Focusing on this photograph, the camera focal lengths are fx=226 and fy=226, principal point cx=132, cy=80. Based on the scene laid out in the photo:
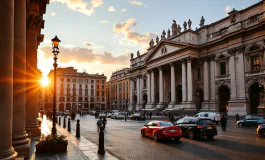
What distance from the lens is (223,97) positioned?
144ft

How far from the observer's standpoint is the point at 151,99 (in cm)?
5928

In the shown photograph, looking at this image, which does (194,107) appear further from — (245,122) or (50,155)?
(50,155)

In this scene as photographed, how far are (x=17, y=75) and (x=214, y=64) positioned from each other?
41.4 meters

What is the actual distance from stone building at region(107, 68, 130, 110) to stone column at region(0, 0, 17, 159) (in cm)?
8354

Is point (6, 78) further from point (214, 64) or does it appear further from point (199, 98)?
point (199, 98)

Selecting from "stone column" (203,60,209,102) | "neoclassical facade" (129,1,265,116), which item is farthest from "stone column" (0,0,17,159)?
"stone column" (203,60,209,102)

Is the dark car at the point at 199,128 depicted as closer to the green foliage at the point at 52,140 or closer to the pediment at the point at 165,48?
the green foliage at the point at 52,140

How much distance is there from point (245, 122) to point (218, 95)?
19.4m

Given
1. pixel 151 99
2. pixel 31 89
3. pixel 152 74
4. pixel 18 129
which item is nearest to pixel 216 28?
pixel 152 74

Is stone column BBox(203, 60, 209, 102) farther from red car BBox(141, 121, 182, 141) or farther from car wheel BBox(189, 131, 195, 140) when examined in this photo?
red car BBox(141, 121, 182, 141)

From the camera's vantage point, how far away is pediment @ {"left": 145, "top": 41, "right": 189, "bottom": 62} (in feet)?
157

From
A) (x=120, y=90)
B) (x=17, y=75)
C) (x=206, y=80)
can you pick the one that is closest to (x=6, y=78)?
(x=17, y=75)

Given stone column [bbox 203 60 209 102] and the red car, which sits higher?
stone column [bbox 203 60 209 102]

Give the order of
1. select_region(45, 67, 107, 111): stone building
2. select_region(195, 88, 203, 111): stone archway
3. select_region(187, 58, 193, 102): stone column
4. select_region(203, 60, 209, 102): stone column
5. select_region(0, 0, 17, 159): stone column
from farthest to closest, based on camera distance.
Answer: select_region(45, 67, 107, 111): stone building < select_region(195, 88, 203, 111): stone archway < select_region(187, 58, 193, 102): stone column < select_region(203, 60, 209, 102): stone column < select_region(0, 0, 17, 159): stone column
